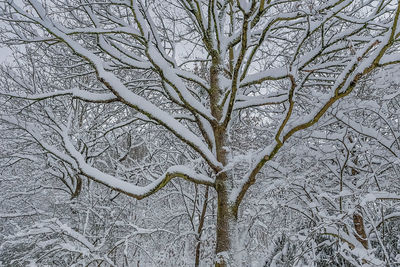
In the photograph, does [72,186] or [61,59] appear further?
[72,186]

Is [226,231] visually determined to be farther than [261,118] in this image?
No

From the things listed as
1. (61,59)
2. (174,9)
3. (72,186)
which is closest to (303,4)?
(174,9)

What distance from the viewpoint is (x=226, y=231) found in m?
3.41

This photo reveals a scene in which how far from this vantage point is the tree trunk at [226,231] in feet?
10.9

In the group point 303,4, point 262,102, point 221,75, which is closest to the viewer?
point 262,102

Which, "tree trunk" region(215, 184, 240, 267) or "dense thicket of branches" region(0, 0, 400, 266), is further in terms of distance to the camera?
"tree trunk" region(215, 184, 240, 267)

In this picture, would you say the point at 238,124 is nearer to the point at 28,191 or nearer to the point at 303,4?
the point at 303,4

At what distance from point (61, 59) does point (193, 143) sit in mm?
3432

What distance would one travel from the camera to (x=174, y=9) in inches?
207

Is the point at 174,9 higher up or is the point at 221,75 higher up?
the point at 174,9

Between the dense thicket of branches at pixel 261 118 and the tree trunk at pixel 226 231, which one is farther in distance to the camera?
the tree trunk at pixel 226 231

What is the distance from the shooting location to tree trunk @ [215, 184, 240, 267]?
3.32 m

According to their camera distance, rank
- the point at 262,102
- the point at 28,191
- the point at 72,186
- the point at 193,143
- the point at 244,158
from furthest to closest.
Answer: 1. the point at 28,191
2. the point at 72,186
3. the point at 262,102
4. the point at 193,143
5. the point at 244,158

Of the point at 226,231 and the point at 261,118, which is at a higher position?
the point at 261,118
